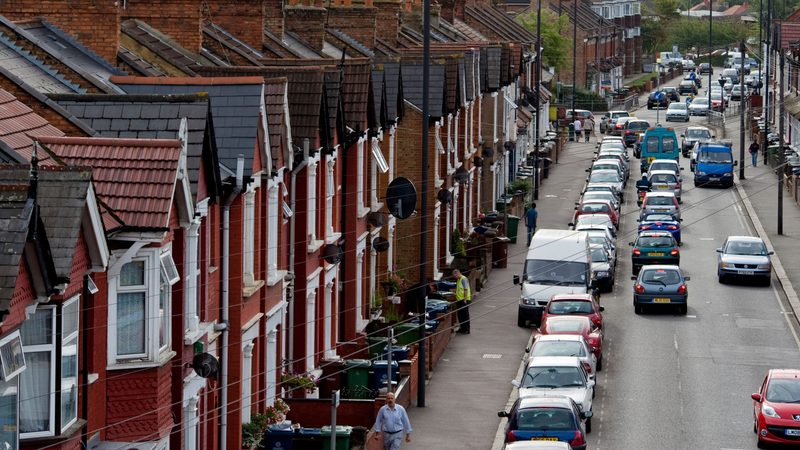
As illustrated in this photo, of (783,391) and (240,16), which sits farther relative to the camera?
(240,16)

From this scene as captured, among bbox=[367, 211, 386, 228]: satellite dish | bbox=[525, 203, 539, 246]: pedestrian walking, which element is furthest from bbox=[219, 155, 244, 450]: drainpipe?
bbox=[525, 203, 539, 246]: pedestrian walking

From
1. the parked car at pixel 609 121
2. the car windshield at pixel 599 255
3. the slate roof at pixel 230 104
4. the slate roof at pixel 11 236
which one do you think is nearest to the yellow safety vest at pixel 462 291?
the car windshield at pixel 599 255

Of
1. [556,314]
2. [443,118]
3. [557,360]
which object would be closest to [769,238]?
[443,118]

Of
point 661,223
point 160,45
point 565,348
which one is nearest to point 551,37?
point 661,223

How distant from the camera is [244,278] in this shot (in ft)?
94.3

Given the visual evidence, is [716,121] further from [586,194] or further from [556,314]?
[556,314]

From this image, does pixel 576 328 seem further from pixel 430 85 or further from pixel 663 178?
pixel 663 178

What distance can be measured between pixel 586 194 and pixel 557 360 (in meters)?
35.2

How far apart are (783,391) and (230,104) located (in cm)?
1295

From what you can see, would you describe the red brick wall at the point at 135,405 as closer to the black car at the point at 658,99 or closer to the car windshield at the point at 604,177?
the car windshield at the point at 604,177

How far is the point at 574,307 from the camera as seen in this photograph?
147ft

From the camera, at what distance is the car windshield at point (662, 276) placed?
164ft

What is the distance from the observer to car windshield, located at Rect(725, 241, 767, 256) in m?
55.8

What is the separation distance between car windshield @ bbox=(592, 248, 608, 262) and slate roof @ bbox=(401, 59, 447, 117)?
779 cm
